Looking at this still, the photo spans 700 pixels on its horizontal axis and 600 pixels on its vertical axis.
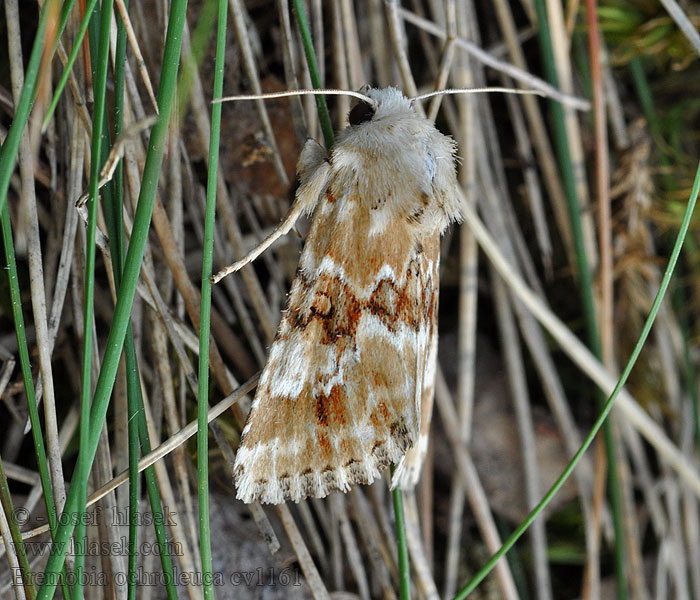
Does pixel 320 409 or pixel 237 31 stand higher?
pixel 237 31

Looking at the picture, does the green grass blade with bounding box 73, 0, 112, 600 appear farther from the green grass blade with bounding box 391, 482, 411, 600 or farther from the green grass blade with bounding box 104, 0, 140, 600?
the green grass blade with bounding box 391, 482, 411, 600

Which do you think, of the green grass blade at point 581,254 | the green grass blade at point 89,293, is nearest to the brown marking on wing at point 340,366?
the green grass blade at point 89,293

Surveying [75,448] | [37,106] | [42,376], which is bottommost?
[75,448]

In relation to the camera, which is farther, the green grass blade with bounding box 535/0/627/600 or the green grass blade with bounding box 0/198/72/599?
the green grass blade with bounding box 535/0/627/600

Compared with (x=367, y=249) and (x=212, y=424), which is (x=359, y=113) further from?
(x=212, y=424)

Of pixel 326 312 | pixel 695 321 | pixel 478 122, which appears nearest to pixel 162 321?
pixel 326 312

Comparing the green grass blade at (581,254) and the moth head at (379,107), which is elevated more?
the moth head at (379,107)

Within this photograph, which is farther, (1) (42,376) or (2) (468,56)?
(2) (468,56)

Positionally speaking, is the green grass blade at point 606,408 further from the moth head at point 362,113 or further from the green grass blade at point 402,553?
the moth head at point 362,113

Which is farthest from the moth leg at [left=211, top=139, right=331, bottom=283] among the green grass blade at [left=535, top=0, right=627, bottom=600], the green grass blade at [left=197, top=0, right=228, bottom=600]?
the green grass blade at [left=535, top=0, right=627, bottom=600]
